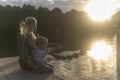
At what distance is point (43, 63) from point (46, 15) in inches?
573

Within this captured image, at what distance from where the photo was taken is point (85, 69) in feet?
28.0

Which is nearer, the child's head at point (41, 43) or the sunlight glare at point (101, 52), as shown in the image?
the child's head at point (41, 43)

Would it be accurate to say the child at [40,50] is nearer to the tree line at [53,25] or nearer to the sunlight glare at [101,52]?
the sunlight glare at [101,52]

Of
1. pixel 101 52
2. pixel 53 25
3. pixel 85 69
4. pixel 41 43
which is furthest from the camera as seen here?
pixel 53 25

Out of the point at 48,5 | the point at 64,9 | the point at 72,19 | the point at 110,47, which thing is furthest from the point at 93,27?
the point at 110,47

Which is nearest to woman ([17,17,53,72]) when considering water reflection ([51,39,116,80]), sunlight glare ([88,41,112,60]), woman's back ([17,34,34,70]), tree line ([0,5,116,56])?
woman's back ([17,34,34,70])

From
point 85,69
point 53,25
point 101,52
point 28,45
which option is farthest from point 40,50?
point 53,25

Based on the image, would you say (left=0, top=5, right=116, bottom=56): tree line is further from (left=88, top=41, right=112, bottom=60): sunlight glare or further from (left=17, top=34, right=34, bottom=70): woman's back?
(left=17, top=34, right=34, bottom=70): woman's back

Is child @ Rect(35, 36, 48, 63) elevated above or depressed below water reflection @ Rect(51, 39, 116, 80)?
above

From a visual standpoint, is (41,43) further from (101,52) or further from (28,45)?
(101,52)

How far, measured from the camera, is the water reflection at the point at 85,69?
790 cm

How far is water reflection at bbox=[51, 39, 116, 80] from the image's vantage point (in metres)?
7.90

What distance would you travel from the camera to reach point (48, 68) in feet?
27.2

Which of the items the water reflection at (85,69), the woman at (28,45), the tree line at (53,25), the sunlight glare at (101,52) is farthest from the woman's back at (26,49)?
the tree line at (53,25)
